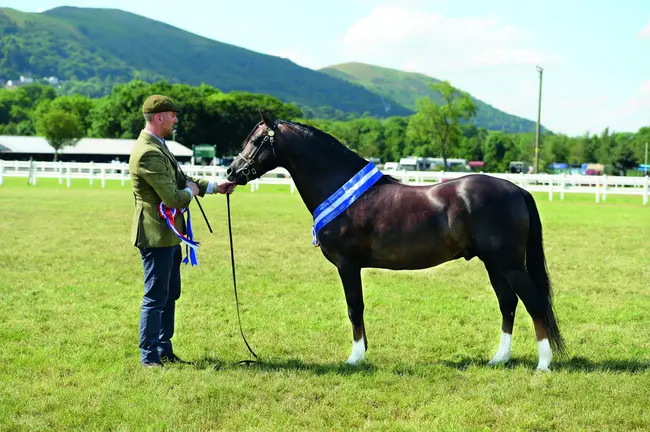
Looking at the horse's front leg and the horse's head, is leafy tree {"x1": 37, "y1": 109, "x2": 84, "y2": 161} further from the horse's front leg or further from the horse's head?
the horse's front leg

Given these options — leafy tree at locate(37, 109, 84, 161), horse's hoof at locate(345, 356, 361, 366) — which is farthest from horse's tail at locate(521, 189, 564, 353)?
leafy tree at locate(37, 109, 84, 161)

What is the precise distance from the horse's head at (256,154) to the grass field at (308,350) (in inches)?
71.7

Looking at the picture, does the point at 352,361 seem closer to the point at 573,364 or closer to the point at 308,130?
the point at 573,364

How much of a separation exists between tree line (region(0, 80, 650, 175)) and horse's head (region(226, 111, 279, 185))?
280 ft

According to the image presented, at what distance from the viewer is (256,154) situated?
6492 mm

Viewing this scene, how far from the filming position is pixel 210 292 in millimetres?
9719

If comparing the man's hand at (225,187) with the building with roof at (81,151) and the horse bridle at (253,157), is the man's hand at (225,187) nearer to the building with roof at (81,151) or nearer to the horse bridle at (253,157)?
the horse bridle at (253,157)

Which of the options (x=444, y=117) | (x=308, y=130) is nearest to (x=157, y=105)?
(x=308, y=130)

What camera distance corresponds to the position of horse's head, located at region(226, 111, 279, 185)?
6469mm

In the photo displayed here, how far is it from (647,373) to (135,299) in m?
6.40

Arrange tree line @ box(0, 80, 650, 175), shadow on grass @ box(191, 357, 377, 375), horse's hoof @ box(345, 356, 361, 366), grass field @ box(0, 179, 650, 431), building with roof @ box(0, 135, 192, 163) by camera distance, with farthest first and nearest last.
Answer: building with roof @ box(0, 135, 192, 163) → tree line @ box(0, 80, 650, 175) → horse's hoof @ box(345, 356, 361, 366) → shadow on grass @ box(191, 357, 377, 375) → grass field @ box(0, 179, 650, 431)

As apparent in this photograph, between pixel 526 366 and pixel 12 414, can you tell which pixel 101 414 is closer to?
pixel 12 414

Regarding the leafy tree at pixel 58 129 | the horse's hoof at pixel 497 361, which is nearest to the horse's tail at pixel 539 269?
the horse's hoof at pixel 497 361

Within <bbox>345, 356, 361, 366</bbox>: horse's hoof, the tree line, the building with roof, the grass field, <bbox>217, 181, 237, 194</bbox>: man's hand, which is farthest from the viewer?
the building with roof
